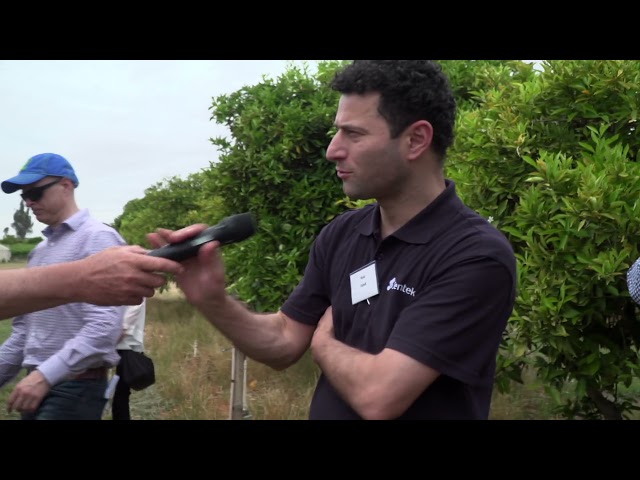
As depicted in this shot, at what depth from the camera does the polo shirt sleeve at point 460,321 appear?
1781 millimetres

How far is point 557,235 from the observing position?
3135 millimetres

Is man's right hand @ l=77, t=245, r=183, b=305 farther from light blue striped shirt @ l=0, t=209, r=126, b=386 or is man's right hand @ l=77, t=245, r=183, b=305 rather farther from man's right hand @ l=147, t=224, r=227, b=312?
light blue striped shirt @ l=0, t=209, r=126, b=386

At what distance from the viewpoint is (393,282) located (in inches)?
76.4

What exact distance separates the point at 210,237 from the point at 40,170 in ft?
6.07

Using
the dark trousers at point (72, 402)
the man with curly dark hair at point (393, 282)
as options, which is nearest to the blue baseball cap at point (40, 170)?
the dark trousers at point (72, 402)

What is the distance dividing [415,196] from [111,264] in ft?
3.28

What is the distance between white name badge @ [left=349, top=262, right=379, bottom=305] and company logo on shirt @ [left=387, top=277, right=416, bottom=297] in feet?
0.17

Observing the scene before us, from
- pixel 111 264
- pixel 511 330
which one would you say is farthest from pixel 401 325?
pixel 511 330

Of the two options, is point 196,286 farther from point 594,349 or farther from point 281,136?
point 281,136

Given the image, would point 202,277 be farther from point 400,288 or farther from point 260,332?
point 400,288

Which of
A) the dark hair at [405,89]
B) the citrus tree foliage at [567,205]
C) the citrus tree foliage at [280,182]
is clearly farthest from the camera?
the citrus tree foliage at [280,182]

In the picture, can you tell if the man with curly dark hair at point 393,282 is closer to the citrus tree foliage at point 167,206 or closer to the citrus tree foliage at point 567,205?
the citrus tree foliage at point 567,205

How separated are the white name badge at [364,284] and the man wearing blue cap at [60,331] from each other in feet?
5.40

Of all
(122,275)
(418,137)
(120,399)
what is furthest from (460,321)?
(120,399)
